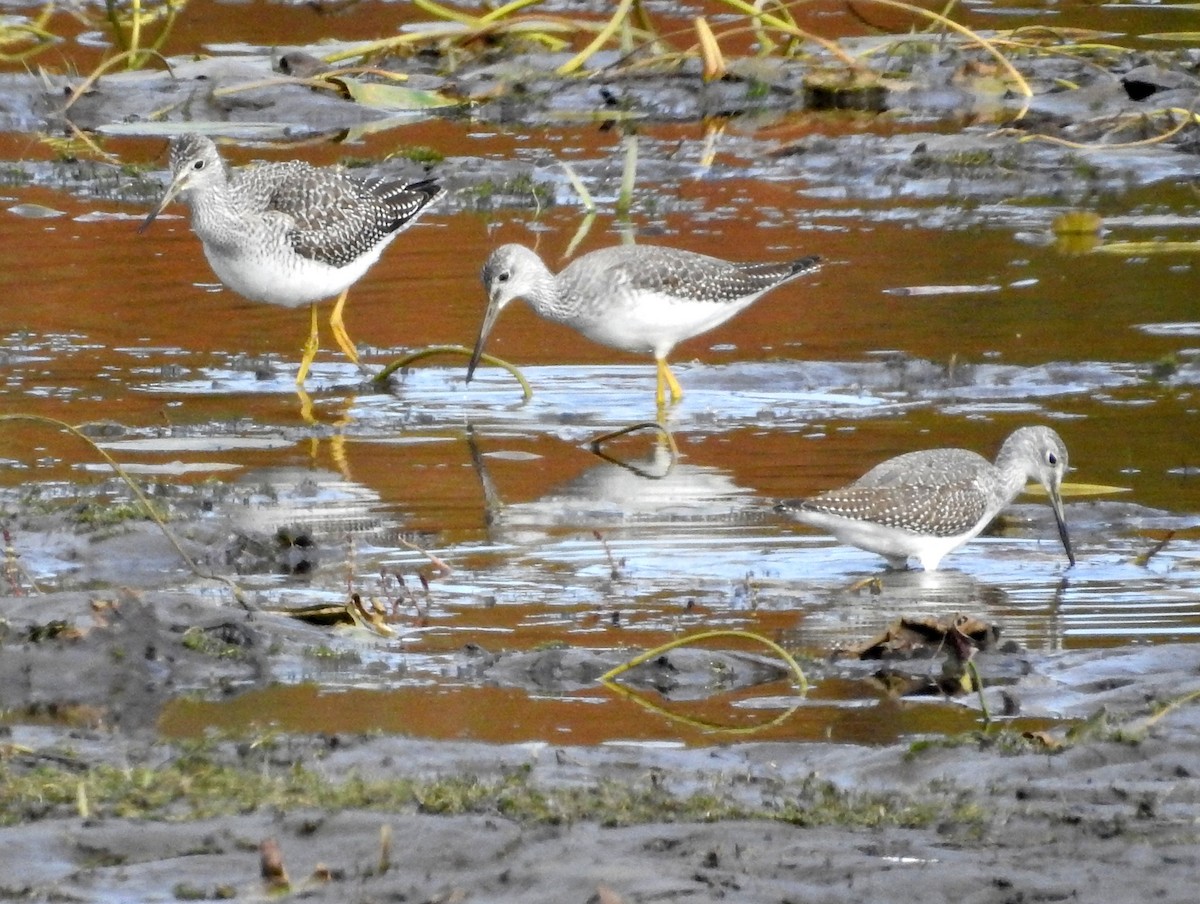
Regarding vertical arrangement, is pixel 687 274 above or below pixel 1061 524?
above

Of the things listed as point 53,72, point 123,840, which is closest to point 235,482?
point 123,840

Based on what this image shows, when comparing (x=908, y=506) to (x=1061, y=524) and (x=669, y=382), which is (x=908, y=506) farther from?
(x=669, y=382)

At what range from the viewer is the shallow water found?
22.4 ft

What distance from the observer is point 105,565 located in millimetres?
7500

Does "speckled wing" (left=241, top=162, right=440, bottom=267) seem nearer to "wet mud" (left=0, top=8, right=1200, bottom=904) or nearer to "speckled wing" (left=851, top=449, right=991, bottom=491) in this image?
"wet mud" (left=0, top=8, right=1200, bottom=904)

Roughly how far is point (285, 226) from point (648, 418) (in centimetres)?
224

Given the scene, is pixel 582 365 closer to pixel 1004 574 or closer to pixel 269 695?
pixel 1004 574

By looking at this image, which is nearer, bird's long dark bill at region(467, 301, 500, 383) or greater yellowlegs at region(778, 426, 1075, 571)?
greater yellowlegs at region(778, 426, 1075, 571)

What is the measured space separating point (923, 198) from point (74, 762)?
33.6 feet

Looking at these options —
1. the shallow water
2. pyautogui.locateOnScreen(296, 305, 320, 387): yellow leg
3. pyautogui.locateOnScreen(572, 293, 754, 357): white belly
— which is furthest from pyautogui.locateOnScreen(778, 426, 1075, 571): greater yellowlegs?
pyautogui.locateOnScreen(296, 305, 320, 387): yellow leg

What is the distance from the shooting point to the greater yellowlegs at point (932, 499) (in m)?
7.62

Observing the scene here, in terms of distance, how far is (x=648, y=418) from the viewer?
33.4 ft

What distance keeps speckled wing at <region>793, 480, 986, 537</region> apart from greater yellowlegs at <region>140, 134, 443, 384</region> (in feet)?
12.9

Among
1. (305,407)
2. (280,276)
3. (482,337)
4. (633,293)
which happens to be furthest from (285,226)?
(633,293)
